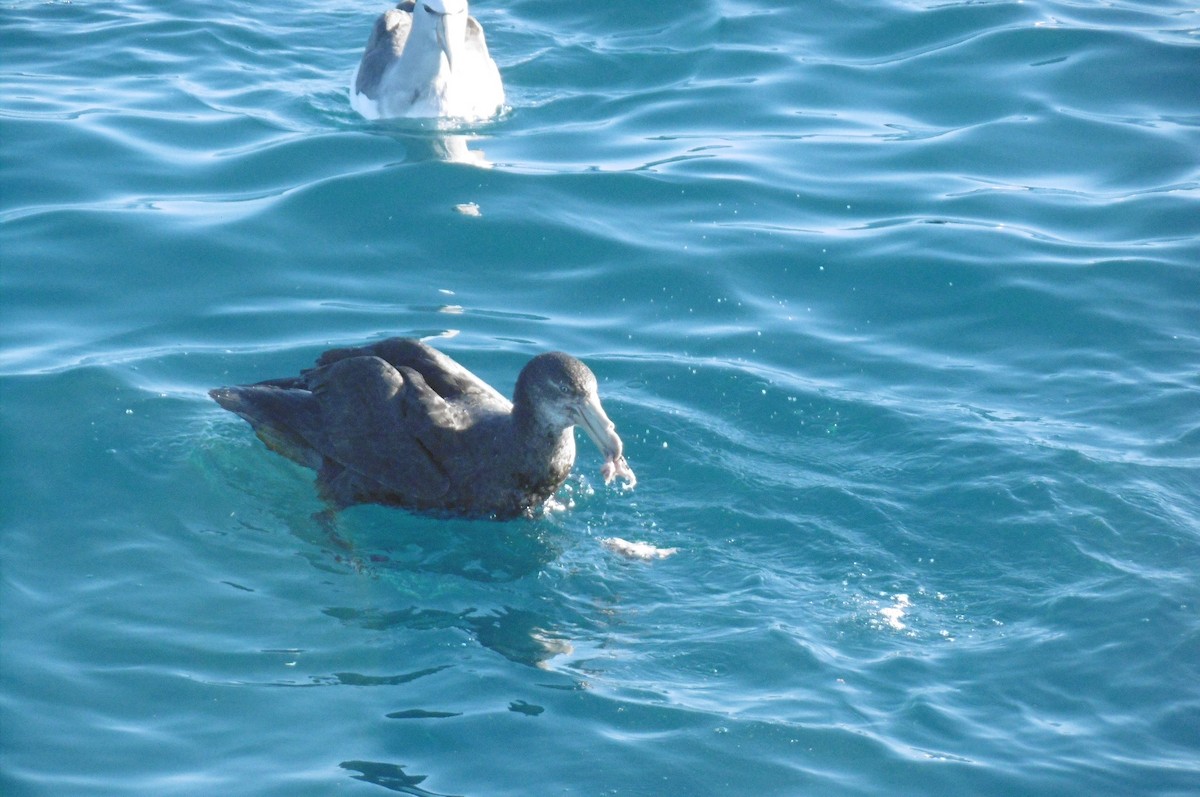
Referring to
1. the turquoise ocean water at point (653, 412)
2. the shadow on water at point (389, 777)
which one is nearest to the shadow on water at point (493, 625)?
the turquoise ocean water at point (653, 412)

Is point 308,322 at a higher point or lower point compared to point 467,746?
higher

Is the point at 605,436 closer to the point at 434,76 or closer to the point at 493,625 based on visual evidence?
the point at 493,625

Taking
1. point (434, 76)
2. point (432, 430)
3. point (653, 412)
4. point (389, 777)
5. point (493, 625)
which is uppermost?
point (434, 76)

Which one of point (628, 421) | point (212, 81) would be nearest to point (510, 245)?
point (628, 421)

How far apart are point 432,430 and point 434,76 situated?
6.49 meters

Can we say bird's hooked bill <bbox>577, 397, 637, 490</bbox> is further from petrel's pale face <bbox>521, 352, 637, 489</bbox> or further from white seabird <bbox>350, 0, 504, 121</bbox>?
white seabird <bbox>350, 0, 504, 121</bbox>

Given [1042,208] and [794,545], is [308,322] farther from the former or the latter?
[1042,208]

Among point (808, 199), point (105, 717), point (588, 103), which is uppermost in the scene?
point (588, 103)

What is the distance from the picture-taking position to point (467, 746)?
19.5ft

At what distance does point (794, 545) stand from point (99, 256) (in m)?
5.54

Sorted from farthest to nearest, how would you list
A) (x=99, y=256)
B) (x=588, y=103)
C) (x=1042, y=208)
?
1. (x=588, y=103)
2. (x=1042, y=208)
3. (x=99, y=256)

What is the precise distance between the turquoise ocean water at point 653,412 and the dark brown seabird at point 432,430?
22 centimetres

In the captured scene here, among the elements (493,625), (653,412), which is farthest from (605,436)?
(653,412)

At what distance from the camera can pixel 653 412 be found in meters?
8.56
